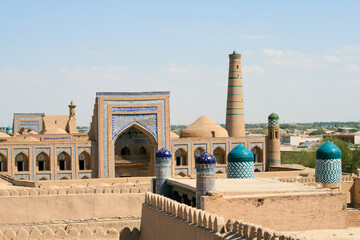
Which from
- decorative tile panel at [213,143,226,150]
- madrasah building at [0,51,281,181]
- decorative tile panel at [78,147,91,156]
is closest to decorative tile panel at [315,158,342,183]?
madrasah building at [0,51,281,181]

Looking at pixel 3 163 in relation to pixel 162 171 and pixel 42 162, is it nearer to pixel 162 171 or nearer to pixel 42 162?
pixel 42 162

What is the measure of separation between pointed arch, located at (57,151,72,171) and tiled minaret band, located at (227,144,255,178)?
12.7 metres

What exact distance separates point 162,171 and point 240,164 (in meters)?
3.31

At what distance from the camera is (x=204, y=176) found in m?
15.0

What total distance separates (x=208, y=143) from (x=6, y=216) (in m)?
15.7

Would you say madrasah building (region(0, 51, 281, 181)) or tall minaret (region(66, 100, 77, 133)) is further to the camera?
tall minaret (region(66, 100, 77, 133))

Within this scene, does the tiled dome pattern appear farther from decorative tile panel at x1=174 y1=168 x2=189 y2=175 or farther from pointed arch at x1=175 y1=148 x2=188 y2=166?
pointed arch at x1=175 y1=148 x2=188 y2=166

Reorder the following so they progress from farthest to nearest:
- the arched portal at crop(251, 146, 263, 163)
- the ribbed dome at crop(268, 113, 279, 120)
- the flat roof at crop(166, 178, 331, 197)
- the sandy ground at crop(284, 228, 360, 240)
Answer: the arched portal at crop(251, 146, 263, 163), the ribbed dome at crop(268, 113, 279, 120), the flat roof at crop(166, 178, 331, 197), the sandy ground at crop(284, 228, 360, 240)

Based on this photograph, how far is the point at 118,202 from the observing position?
2123 centimetres

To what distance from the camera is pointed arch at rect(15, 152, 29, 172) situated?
31.2 meters

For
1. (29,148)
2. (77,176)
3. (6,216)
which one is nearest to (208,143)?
(77,176)

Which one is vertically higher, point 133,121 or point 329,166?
point 133,121

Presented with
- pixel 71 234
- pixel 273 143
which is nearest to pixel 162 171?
pixel 71 234

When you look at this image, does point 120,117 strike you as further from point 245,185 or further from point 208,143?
point 245,185
